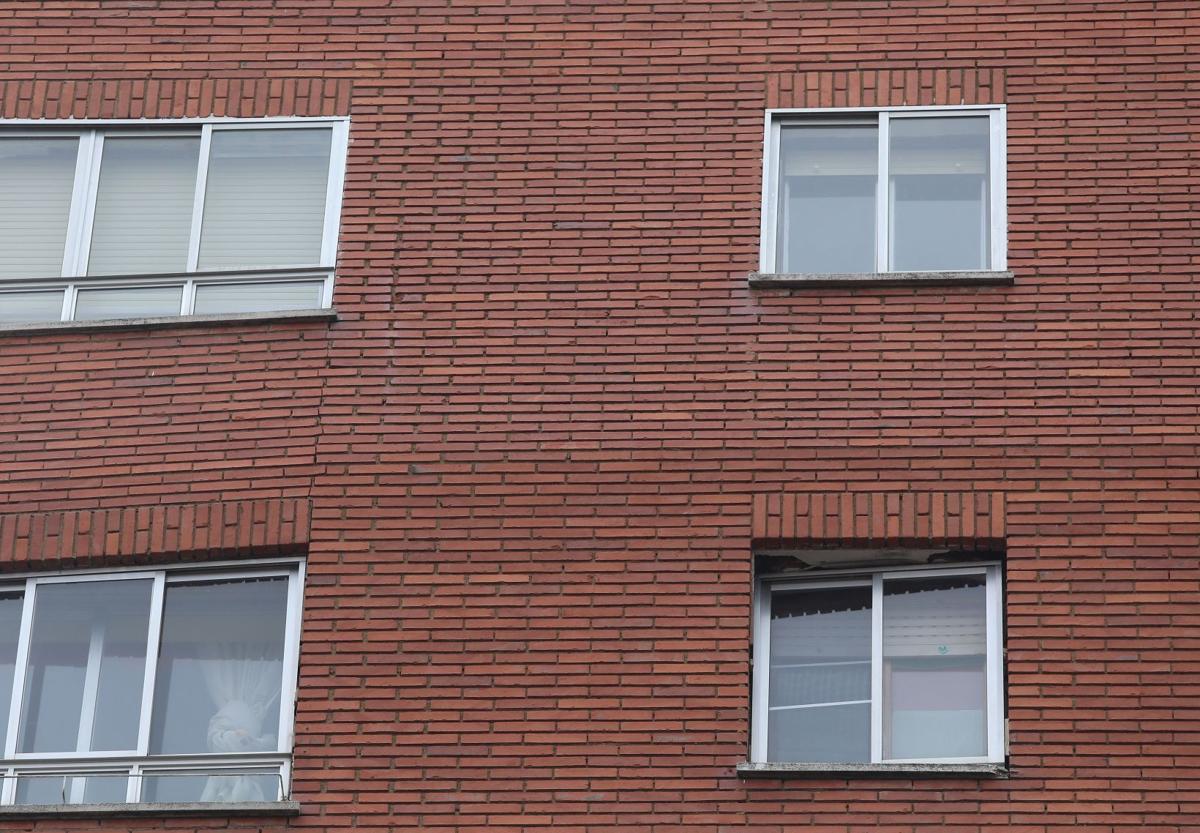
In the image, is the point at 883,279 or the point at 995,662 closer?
the point at 995,662

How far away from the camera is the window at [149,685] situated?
14070 millimetres

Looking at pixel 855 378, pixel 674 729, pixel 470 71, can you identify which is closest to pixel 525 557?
pixel 674 729

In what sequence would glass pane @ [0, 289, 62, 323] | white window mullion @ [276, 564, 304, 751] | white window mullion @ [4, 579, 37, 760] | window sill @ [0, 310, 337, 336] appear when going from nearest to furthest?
white window mullion @ [276, 564, 304, 751] < white window mullion @ [4, 579, 37, 760] < window sill @ [0, 310, 337, 336] < glass pane @ [0, 289, 62, 323]

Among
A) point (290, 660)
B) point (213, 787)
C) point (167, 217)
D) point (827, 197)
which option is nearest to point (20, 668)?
point (213, 787)

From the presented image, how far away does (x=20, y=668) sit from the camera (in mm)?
14461

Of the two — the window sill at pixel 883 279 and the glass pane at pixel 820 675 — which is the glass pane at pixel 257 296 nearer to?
the window sill at pixel 883 279

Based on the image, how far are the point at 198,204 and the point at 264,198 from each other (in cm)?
46

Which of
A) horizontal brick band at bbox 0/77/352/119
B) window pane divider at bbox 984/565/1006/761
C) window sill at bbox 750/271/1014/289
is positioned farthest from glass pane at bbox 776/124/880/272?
horizontal brick band at bbox 0/77/352/119

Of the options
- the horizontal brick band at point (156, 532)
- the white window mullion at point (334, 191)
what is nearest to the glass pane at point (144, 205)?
the white window mullion at point (334, 191)

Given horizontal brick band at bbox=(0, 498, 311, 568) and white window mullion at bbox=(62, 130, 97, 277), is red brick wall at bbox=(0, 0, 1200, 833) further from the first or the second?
white window mullion at bbox=(62, 130, 97, 277)

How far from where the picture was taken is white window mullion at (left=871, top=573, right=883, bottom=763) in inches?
544

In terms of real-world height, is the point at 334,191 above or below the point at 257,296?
above

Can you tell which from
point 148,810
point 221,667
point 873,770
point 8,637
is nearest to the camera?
point 873,770

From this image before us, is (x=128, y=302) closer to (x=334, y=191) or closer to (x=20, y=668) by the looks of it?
(x=334, y=191)
